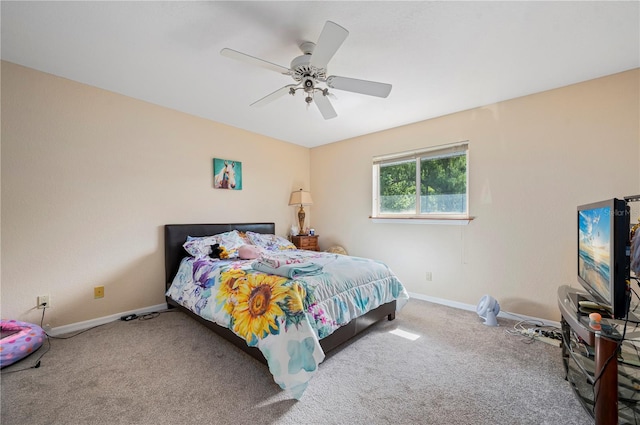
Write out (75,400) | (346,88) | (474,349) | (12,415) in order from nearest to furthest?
(12,415) < (75,400) < (346,88) < (474,349)

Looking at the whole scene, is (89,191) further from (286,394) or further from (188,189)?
(286,394)

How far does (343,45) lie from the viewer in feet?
6.35

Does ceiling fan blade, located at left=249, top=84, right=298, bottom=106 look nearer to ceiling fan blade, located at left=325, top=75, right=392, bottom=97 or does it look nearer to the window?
ceiling fan blade, located at left=325, top=75, right=392, bottom=97

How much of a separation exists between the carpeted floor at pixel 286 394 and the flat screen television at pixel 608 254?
68 cm

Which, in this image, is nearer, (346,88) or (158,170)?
(346,88)

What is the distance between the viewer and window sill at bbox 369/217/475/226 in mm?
3088

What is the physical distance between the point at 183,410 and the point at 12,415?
934 mm

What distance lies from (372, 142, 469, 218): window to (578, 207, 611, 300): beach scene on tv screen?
133 centimetres

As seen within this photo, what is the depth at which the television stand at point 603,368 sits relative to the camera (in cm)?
123

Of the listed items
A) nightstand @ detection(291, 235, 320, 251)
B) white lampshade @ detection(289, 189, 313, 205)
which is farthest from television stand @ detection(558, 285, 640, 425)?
white lampshade @ detection(289, 189, 313, 205)

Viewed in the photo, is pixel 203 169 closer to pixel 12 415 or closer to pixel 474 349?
pixel 12 415

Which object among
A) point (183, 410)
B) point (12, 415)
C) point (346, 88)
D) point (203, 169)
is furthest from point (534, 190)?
point (12, 415)

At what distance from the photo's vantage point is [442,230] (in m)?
3.29

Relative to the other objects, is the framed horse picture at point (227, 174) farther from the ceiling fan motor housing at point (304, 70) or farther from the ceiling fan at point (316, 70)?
the ceiling fan motor housing at point (304, 70)
